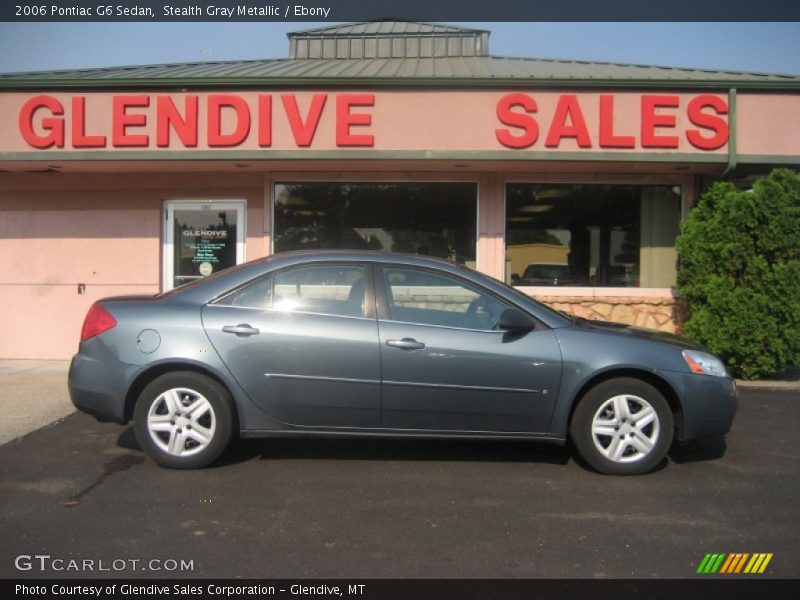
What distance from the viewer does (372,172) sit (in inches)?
376

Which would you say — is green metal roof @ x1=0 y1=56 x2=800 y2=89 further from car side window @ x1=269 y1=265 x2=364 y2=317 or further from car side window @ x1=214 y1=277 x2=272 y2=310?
car side window @ x1=214 y1=277 x2=272 y2=310

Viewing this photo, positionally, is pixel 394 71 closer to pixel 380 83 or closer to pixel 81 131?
pixel 380 83

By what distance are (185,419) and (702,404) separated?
3.57 metres

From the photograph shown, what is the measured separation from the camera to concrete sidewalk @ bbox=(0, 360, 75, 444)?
20.6ft

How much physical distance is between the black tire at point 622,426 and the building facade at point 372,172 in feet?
14.3

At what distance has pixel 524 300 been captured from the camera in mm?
5094

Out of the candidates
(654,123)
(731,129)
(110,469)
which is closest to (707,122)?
(731,129)

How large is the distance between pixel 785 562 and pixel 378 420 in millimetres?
2511

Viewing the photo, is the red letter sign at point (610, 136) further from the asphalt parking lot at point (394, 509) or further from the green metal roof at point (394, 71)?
the asphalt parking lot at point (394, 509)

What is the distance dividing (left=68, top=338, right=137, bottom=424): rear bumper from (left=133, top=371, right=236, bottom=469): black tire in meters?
0.15

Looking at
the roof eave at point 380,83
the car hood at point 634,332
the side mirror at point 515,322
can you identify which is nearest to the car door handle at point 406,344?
the side mirror at point 515,322

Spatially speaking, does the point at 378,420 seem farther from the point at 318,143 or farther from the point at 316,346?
the point at 318,143

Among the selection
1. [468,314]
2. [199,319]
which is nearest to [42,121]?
[199,319]

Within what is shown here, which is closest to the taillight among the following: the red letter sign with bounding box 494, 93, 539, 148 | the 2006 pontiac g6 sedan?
the 2006 pontiac g6 sedan
